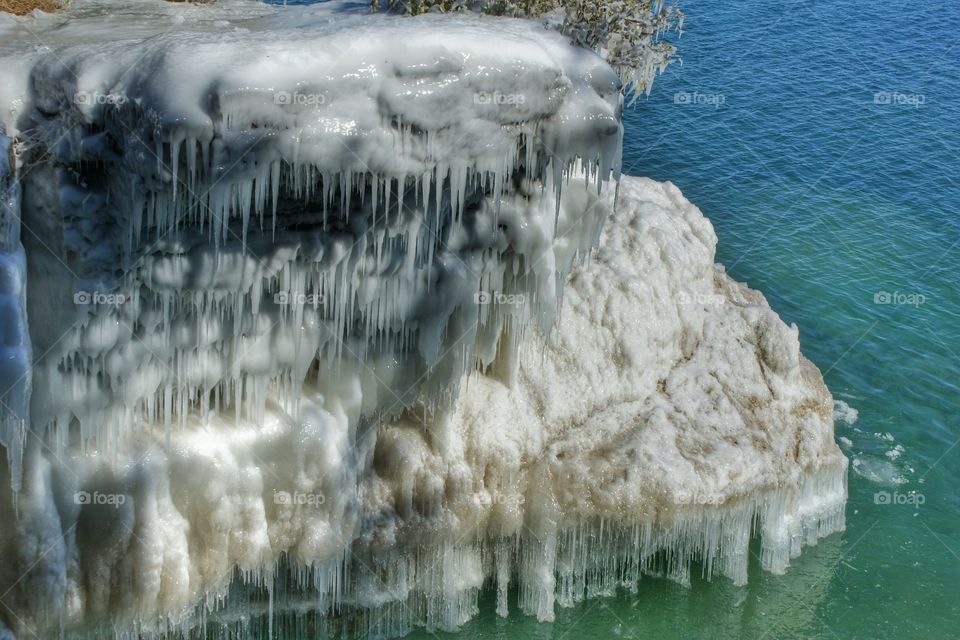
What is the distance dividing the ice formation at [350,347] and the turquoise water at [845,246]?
0.76 metres

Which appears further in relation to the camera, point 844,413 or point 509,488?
point 844,413

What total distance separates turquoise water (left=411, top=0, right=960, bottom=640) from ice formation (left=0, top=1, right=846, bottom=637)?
765 millimetres

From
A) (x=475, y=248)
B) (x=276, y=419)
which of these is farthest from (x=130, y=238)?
(x=475, y=248)

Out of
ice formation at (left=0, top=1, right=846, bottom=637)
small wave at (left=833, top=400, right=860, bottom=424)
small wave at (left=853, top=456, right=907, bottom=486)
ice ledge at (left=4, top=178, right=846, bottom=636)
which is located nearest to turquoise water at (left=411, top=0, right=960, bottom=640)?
small wave at (left=853, top=456, right=907, bottom=486)

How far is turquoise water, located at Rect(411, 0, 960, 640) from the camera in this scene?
14508mm

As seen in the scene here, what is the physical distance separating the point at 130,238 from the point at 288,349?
7.80 ft

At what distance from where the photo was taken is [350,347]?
12.5 m

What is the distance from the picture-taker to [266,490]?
1246cm

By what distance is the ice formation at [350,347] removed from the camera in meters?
10.3

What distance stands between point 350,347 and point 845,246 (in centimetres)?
1429

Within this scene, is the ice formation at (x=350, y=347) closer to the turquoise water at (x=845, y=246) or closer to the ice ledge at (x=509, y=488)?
the ice ledge at (x=509, y=488)

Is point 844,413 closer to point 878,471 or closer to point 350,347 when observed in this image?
point 878,471

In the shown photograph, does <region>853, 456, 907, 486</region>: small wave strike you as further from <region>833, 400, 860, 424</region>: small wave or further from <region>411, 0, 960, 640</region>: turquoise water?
<region>833, 400, 860, 424</region>: small wave

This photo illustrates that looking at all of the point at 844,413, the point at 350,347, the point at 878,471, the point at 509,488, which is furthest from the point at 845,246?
the point at 350,347
